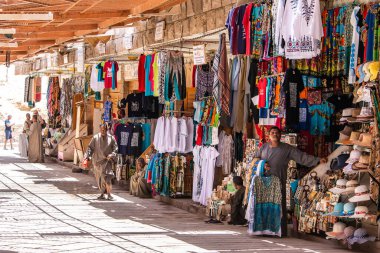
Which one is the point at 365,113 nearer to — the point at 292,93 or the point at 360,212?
the point at 360,212

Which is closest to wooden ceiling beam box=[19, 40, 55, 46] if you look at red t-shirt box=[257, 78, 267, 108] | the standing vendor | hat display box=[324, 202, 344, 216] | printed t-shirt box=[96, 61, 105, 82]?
printed t-shirt box=[96, 61, 105, 82]

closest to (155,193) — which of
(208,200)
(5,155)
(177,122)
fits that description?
(177,122)

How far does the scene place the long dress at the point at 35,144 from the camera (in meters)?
27.9

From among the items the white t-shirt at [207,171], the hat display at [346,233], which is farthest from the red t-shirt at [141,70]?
the hat display at [346,233]

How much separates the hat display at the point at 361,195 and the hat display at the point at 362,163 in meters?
0.25

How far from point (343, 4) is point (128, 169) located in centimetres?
960

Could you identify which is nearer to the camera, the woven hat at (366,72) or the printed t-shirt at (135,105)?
the woven hat at (366,72)

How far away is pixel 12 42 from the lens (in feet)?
77.8

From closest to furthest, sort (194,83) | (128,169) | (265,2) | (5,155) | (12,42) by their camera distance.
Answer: (265,2), (194,83), (128,169), (12,42), (5,155)

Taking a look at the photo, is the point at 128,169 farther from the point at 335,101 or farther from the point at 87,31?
the point at 335,101

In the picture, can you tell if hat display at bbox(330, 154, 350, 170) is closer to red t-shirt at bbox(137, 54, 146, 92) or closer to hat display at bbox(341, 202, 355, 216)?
hat display at bbox(341, 202, 355, 216)

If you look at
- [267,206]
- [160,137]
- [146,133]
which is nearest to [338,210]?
[267,206]

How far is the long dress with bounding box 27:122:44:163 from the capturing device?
27938 millimetres

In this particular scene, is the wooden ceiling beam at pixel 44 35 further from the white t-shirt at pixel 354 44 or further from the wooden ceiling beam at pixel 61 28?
the white t-shirt at pixel 354 44
